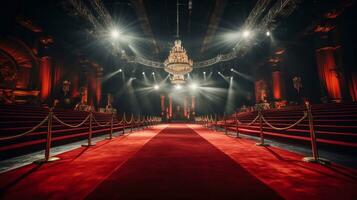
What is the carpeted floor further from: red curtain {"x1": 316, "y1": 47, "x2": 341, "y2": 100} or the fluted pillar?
the fluted pillar

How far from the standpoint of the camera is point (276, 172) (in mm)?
2521

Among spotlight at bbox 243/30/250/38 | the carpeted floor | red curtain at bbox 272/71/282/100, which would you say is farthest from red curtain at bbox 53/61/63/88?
red curtain at bbox 272/71/282/100

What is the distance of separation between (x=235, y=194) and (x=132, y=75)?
62.9 ft

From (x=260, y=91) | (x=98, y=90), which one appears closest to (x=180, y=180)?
(x=98, y=90)

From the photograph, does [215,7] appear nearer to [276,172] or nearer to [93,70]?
[276,172]

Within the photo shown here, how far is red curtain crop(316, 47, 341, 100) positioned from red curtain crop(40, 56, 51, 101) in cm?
1801

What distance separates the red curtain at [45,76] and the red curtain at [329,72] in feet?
59.1

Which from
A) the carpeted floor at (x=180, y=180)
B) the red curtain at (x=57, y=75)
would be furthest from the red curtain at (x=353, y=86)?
the red curtain at (x=57, y=75)

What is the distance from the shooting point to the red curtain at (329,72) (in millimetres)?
10195

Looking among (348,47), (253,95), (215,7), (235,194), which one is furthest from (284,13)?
(253,95)

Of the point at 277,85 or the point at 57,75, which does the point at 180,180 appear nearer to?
the point at 57,75

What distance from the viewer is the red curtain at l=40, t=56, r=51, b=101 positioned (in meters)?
11.5

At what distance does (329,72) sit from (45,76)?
60.1 ft

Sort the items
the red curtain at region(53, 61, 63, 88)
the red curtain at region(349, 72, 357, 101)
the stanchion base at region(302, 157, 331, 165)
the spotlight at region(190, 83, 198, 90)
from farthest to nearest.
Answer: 1. the spotlight at region(190, 83, 198, 90)
2. the red curtain at region(53, 61, 63, 88)
3. the red curtain at region(349, 72, 357, 101)
4. the stanchion base at region(302, 157, 331, 165)
